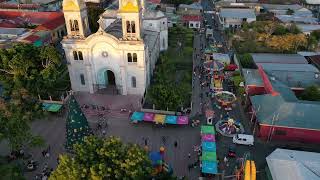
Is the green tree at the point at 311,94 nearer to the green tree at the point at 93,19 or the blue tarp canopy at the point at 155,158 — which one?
the blue tarp canopy at the point at 155,158

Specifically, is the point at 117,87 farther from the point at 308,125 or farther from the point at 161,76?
the point at 308,125

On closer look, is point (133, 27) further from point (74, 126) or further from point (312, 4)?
point (312, 4)

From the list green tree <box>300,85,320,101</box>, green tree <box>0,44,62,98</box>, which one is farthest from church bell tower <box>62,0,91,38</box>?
green tree <box>300,85,320,101</box>

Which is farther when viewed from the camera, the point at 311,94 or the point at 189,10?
the point at 189,10

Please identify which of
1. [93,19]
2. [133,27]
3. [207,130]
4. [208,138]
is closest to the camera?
[208,138]

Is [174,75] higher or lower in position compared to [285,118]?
higher

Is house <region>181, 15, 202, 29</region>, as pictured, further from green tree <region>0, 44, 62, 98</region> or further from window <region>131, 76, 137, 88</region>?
green tree <region>0, 44, 62, 98</region>

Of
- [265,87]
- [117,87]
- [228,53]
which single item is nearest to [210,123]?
[265,87]

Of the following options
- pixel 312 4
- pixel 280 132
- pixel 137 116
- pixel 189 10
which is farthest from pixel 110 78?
pixel 312 4
